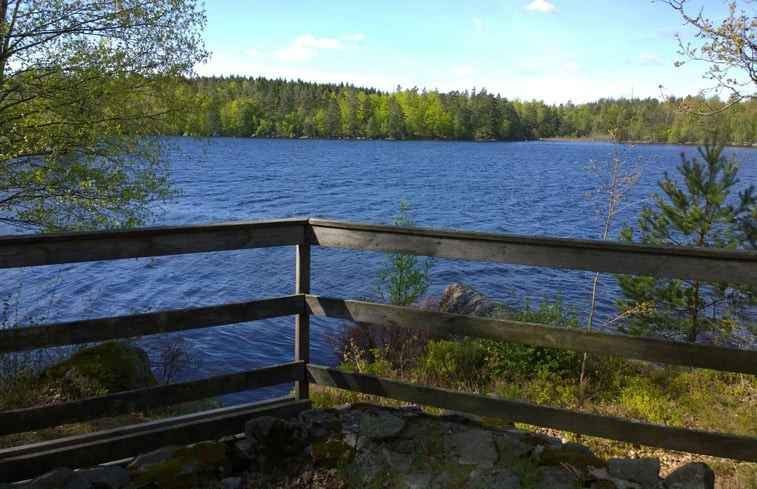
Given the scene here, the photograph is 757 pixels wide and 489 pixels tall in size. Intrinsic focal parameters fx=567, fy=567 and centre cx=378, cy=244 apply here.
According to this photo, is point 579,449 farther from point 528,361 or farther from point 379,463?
point 528,361

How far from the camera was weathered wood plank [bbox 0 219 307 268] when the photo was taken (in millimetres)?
3287

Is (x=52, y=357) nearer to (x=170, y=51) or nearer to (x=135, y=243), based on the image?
(x=170, y=51)

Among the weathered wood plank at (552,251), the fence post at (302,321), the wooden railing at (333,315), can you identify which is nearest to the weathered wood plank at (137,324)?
the wooden railing at (333,315)

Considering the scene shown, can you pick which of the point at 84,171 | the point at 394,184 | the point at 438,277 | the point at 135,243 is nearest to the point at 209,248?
the point at 135,243

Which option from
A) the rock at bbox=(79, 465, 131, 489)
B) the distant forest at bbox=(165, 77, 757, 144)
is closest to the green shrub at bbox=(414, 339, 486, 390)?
the rock at bbox=(79, 465, 131, 489)

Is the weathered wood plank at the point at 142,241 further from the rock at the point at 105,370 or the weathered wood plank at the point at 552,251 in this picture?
the rock at the point at 105,370

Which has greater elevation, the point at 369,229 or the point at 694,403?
the point at 369,229

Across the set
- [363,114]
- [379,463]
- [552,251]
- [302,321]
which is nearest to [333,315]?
[302,321]

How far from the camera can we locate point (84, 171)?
9.46 m

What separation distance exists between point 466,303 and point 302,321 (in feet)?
28.6

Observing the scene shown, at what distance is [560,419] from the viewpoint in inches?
149

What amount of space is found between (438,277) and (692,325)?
30.3 ft

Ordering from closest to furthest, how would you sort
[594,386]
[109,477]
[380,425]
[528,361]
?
[109,477], [380,425], [594,386], [528,361]

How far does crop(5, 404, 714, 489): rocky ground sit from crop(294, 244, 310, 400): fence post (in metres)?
0.37
